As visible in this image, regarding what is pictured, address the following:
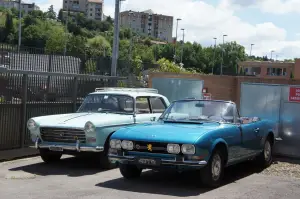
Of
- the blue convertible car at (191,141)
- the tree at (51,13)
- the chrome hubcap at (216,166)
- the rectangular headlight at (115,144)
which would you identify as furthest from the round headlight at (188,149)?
the tree at (51,13)

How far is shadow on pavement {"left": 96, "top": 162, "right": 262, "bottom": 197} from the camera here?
7.91 m

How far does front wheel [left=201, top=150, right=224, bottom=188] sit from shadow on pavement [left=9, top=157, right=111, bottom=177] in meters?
2.57

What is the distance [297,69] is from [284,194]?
64.2 meters

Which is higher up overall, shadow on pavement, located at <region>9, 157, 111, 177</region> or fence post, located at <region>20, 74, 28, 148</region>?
fence post, located at <region>20, 74, 28, 148</region>

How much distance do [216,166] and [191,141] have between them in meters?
0.91

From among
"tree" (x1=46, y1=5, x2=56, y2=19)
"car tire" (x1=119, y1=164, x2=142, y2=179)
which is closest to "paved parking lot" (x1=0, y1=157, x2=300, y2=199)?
"car tire" (x1=119, y1=164, x2=142, y2=179)

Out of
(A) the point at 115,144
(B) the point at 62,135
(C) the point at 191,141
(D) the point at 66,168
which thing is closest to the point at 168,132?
(C) the point at 191,141

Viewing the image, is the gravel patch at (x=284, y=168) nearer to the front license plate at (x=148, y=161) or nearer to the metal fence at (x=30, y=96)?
the front license plate at (x=148, y=161)

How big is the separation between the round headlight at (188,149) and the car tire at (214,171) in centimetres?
45

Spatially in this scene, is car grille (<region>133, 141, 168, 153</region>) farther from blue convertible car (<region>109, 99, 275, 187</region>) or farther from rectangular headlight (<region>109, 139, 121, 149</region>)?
rectangular headlight (<region>109, 139, 121, 149</region>)

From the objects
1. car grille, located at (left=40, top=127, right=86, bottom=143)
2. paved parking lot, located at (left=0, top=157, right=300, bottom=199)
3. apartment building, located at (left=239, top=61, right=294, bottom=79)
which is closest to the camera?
paved parking lot, located at (left=0, top=157, right=300, bottom=199)

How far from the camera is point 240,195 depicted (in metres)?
7.82

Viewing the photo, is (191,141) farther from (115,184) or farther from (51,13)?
(51,13)

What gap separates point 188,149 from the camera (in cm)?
772
